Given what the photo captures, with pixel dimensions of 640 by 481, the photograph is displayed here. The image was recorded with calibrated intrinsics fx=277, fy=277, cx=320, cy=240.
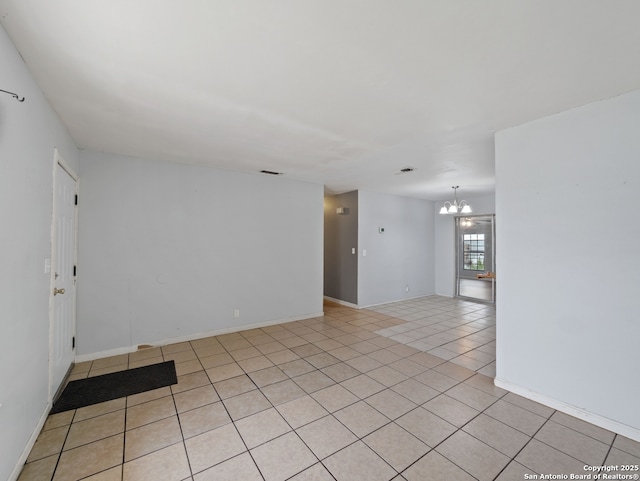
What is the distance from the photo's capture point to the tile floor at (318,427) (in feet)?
5.90

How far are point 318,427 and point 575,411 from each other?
7.11 feet

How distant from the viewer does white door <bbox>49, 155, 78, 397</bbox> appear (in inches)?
97.7

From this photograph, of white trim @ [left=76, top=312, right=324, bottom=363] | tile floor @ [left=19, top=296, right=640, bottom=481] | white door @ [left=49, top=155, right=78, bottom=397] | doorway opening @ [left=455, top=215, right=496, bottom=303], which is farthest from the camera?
doorway opening @ [left=455, top=215, right=496, bottom=303]

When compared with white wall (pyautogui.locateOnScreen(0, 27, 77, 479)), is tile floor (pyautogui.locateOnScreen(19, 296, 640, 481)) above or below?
below

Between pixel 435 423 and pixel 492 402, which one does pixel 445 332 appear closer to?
pixel 492 402

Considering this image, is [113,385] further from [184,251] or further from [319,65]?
[319,65]

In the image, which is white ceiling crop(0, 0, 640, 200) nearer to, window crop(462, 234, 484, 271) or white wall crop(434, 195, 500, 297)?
white wall crop(434, 195, 500, 297)

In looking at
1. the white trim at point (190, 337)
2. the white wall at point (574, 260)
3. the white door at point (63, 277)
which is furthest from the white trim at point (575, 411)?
the white door at point (63, 277)

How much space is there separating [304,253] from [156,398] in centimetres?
312

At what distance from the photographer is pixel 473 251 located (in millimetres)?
7250

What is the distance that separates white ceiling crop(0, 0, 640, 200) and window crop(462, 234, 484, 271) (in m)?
4.78

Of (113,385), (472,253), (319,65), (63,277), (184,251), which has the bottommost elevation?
(113,385)

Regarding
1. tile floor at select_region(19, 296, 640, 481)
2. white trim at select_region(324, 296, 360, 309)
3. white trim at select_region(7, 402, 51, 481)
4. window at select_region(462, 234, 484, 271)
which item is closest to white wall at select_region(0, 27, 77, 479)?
white trim at select_region(7, 402, 51, 481)

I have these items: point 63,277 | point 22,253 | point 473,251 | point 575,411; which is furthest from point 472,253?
point 22,253
